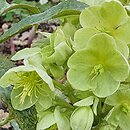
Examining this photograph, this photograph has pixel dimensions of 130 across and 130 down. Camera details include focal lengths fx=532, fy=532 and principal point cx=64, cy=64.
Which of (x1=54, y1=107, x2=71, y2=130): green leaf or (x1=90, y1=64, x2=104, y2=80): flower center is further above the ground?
(x1=90, y1=64, x2=104, y2=80): flower center

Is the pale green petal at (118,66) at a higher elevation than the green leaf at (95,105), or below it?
higher

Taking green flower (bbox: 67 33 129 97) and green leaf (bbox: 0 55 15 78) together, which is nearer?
green flower (bbox: 67 33 129 97)

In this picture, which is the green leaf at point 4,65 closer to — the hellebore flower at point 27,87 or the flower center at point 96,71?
the hellebore flower at point 27,87

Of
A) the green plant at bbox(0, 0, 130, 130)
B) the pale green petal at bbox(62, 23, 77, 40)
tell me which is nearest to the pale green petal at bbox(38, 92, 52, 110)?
the green plant at bbox(0, 0, 130, 130)

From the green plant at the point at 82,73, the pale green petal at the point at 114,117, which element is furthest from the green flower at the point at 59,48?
the pale green petal at the point at 114,117

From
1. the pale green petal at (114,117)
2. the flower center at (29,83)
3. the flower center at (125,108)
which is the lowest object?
the flower center at (125,108)

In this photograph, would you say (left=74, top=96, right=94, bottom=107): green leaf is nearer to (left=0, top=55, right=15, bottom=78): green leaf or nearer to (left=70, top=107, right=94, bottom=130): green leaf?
(left=70, top=107, right=94, bottom=130): green leaf

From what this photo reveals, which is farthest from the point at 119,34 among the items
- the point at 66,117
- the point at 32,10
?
the point at 32,10

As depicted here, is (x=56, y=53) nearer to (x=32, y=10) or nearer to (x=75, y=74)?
(x=75, y=74)

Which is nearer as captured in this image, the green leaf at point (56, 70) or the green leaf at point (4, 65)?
the green leaf at point (56, 70)
